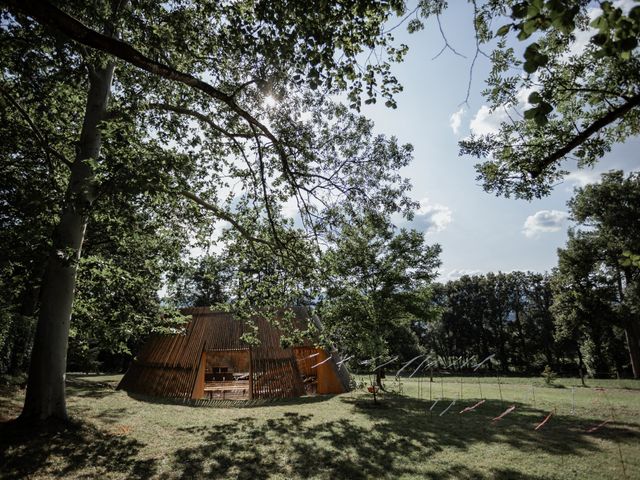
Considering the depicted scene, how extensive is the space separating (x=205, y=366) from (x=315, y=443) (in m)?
10.0

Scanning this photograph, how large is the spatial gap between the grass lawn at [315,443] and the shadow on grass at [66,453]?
0.06 ft

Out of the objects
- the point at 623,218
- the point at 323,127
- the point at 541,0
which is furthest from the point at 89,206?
the point at 623,218

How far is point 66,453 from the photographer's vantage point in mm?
6664

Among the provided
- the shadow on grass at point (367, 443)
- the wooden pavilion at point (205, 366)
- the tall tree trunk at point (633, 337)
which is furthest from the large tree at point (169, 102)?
the tall tree trunk at point (633, 337)

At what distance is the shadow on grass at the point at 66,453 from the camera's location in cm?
592

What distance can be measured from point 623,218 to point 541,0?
33463mm

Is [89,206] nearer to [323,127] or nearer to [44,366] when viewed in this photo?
[44,366]

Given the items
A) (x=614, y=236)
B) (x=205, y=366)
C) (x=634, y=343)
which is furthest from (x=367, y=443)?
(x=634, y=343)

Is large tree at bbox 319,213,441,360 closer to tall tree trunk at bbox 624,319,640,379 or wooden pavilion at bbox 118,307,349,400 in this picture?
wooden pavilion at bbox 118,307,349,400

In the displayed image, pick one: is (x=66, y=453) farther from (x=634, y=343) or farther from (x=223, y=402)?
(x=634, y=343)

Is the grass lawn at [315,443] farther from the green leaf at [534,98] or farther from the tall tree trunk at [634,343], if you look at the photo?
the tall tree trunk at [634,343]

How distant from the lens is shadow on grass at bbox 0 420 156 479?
5.92 meters

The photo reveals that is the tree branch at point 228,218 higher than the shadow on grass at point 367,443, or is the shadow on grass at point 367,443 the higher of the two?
the tree branch at point 228,218

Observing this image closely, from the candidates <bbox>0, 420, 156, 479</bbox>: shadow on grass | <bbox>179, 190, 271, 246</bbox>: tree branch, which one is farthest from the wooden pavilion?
<bbox>0, 420, 156, 479</bbox>: shadow on grass
